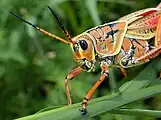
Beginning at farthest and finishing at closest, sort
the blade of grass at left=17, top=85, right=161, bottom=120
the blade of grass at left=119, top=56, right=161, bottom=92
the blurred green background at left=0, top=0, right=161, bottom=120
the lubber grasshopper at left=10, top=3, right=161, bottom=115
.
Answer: the blurred green background at left=0, top=0, right=161, bottom=120, the lubber grasshopper at left=10, top=3, right=161, bottom=115, the blade of grass at left=119, top=56, right=161, bottom=92, the blade of grass at left=17, top=85, right=161, bottom=120

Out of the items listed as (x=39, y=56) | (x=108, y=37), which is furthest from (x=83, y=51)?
(x=39, y=56)

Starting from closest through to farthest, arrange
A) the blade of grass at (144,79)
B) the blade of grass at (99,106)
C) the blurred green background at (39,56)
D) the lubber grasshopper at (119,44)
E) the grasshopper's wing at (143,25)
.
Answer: the blade of grass at (99,106) < the blade of grass at (144,79) < the lubber grasshopper at (119,44) < the grasshopper's wing at (143,25) < the blurred green background at (39,56)

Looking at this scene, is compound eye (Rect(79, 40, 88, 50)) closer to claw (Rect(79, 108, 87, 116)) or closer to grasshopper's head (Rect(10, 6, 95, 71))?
grasshopper's head (Rect(10, 6, 95, 71))

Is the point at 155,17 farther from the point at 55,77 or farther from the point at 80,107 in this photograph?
the point at 55,77

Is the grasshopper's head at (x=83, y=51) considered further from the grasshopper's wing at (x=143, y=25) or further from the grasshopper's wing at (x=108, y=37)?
the grasshopper's wing at (x=143, y=25)

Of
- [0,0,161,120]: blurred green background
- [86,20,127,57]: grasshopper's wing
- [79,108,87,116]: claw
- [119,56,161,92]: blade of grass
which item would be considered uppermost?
[0,0,161,120]: blurred green background

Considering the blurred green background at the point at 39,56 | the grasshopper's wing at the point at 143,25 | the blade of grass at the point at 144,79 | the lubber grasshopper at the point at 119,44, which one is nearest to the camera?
the blade of grass at the point at 144,79

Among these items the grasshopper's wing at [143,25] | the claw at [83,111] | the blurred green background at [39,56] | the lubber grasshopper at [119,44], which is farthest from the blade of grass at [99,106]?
the blurred green background at [39,56]

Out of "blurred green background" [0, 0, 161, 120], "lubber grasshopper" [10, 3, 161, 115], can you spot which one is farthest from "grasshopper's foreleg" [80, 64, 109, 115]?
"blurred green background" [0, 0, 161, 120]
